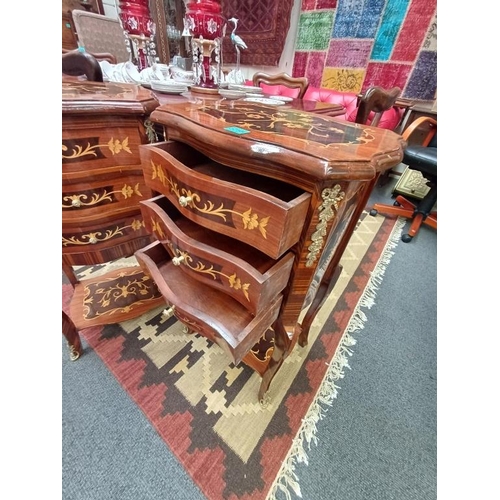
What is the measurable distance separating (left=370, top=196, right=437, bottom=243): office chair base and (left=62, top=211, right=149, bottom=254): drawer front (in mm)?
1844

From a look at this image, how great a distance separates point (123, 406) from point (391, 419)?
93 centimetres

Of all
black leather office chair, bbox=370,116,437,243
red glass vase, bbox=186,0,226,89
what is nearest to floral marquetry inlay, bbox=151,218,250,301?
red glass vase, bbox=186,0,226,89

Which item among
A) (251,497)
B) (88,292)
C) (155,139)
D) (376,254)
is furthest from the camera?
(376,254)

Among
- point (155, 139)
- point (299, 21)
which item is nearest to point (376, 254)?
point (155, 139)

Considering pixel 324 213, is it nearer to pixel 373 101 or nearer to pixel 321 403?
pixel 373 101

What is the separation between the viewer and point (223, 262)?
46cm

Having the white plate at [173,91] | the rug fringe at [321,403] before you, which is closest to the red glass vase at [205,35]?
the white plate at [173,91]

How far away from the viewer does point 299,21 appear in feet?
7.57

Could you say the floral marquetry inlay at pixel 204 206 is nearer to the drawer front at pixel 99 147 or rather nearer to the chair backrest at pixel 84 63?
the drawer front at pixel 99 147

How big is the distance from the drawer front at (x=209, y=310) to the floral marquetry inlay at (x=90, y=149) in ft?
1.01

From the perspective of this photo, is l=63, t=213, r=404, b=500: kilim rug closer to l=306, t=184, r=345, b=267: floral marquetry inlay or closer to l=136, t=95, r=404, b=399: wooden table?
l=136, t=95, r=404, b=399: wooden table

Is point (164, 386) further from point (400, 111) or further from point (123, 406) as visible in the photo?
point (400, 111)

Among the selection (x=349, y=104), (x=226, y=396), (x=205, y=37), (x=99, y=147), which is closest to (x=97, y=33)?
(x=205, y=37)
